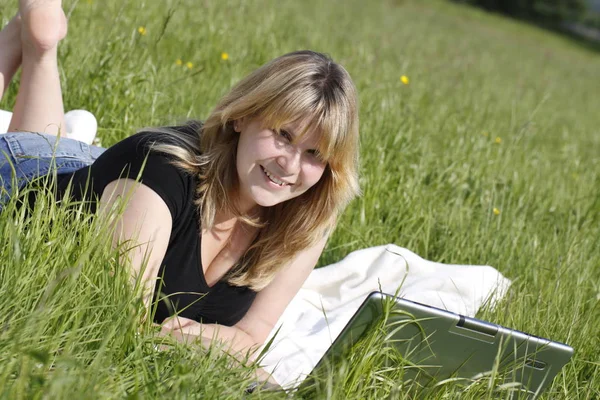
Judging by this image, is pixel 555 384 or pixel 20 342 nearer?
pixel 20 342

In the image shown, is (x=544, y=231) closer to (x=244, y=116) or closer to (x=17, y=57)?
(x=244, y=116)

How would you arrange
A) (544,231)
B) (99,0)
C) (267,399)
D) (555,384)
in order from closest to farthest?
(267,399) → (555,384) → (544,231) → (99,0)

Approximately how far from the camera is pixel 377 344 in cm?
202

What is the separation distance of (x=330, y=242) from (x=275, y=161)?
1165 mm

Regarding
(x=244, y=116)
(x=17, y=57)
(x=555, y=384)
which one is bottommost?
(x=555, y=384)

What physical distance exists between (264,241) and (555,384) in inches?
40.6

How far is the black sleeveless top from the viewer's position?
7.60 ft

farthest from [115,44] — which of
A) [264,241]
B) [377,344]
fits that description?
[377,344]

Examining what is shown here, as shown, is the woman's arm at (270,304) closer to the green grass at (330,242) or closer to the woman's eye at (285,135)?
the woman's eye at (285,135)

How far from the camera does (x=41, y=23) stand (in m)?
2.94

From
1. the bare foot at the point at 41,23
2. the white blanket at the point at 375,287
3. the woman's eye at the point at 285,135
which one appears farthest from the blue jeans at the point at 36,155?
the white blanket at the point at 375,287

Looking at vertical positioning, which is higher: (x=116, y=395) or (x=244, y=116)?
(x=244, y=116)

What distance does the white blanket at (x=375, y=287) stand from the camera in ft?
9.85

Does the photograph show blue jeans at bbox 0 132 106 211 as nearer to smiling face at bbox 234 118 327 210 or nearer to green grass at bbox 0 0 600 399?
green grass at bbox 0 0 600 399
